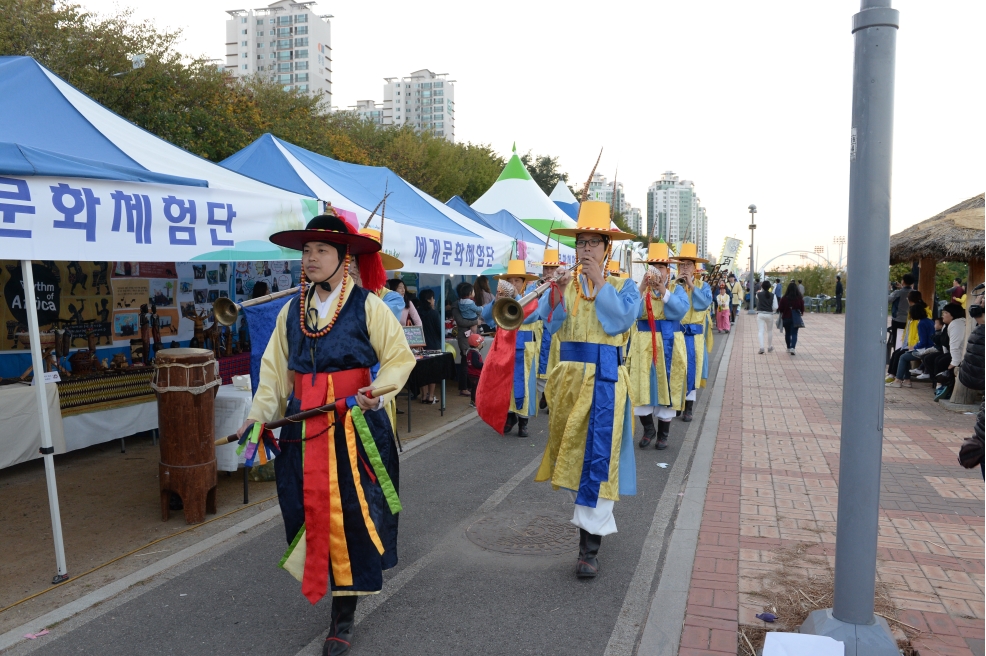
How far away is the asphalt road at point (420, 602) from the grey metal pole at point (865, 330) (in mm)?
1155

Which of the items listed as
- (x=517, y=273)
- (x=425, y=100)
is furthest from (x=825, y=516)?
(x=425, y=100)

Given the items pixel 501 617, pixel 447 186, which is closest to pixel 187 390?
pixel 501 617

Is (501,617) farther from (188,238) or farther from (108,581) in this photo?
(188,238)

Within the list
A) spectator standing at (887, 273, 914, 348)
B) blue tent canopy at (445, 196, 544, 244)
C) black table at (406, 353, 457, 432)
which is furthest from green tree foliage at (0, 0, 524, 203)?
spectator standing at (887, 273, 914, 348)

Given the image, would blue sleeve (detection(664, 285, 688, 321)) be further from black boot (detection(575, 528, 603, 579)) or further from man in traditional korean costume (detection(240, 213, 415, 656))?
man in traditional korean costume (detection(240, 213, 415, 656))

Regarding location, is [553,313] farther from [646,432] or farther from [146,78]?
[146,78]

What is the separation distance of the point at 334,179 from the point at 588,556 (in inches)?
221

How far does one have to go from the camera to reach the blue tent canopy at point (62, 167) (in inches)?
140

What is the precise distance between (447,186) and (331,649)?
104 ft

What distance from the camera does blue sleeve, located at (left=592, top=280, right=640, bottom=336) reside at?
407 cm

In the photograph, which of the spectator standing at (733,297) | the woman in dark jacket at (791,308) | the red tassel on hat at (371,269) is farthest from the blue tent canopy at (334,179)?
the spectator standing at (733,297)

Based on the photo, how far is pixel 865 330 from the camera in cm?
300

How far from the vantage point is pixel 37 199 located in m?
3.60

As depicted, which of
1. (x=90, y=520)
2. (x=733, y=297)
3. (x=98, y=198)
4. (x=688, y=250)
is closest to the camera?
(x=98, y=198)
